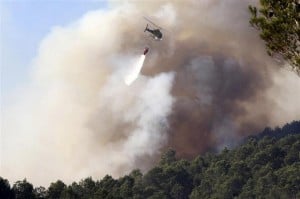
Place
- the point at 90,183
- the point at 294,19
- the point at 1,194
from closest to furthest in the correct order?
1. the point at 294,19
2. the point at 1,194
3. the point at 90,183

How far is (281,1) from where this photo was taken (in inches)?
1540

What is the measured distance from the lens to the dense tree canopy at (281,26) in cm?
3828

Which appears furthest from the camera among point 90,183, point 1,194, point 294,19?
point 90,183

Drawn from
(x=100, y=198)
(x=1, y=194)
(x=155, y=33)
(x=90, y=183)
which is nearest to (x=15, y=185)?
(x=1, y=194)

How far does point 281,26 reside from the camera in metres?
38.4

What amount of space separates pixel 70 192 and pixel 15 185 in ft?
41.1

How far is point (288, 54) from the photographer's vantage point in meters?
39.4

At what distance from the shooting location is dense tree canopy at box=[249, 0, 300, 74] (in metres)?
38.3

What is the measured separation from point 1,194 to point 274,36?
4136 inches

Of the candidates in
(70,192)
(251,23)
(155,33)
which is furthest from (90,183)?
(251,23)

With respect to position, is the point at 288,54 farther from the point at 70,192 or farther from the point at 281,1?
the point at 70,192

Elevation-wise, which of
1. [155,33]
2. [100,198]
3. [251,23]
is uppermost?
[155,33]

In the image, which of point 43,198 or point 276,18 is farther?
point 43,198

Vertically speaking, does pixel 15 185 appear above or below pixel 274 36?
above
